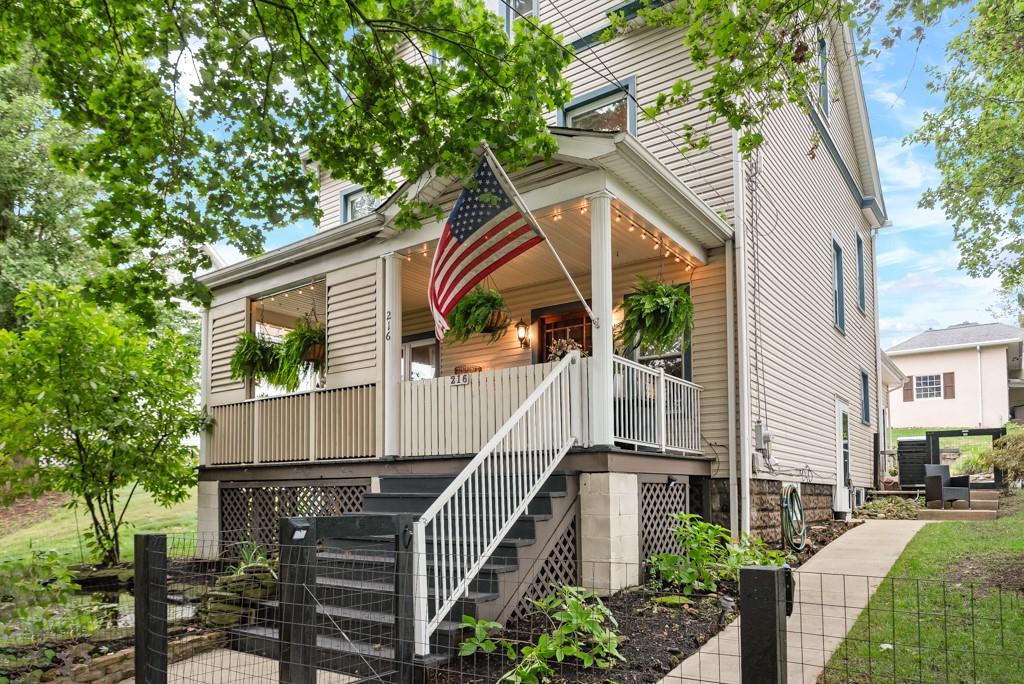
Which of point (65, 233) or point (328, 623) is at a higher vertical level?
point (65, 233)

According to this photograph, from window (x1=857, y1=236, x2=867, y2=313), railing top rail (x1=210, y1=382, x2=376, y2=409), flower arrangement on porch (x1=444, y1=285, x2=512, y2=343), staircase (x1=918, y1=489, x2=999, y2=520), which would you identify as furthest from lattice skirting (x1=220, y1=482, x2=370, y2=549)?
window (x1=857, y1=236, x2=867, y2=313)

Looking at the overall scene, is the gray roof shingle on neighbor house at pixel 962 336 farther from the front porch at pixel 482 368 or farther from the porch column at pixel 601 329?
the porch column at pixel 601 329

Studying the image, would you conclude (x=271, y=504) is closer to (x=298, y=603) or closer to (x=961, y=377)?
(x=298, y=603)

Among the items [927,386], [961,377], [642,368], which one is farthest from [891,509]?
[927,386]

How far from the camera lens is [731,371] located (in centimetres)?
892

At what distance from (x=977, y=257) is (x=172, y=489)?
16591 millimetres

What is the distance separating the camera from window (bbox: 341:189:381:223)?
578 inches

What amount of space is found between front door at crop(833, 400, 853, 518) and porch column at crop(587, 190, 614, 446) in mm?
7708

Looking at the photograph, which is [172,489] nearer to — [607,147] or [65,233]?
[607,147]

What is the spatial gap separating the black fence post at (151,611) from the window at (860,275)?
14.9 meters

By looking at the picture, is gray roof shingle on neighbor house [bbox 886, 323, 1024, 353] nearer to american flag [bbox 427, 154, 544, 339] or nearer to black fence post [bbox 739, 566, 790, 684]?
american flag [bbox 427, 154, 544, 339]

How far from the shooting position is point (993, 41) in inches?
395

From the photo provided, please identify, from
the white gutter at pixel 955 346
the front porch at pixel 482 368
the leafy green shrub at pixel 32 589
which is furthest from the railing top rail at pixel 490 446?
the white gutter at pixel 955 346

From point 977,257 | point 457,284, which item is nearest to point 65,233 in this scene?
point 457,284
